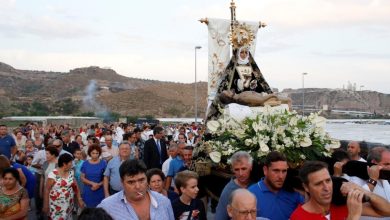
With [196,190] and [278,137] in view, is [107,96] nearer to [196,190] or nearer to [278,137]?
[278,137]

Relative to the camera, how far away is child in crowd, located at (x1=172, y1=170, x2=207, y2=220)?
5391mm

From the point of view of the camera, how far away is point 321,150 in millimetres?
6516

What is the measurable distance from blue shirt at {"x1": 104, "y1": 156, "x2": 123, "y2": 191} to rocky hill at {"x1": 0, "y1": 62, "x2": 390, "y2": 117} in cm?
6954

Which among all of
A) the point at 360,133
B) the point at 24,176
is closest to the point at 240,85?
the point at 24,176

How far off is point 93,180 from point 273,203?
4.84 metres

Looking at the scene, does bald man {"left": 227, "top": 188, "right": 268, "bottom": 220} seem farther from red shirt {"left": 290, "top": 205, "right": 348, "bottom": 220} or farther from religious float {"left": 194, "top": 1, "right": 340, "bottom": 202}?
religious float {"left": 194, "top": 1, "right": 340, "bottom": 202}

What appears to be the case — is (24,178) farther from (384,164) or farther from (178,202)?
(384,164)

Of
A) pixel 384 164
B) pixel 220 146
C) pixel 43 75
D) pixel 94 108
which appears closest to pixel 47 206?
pixel 220 146

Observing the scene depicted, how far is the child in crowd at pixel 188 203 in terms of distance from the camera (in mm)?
5391

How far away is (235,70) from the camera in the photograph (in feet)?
36.9

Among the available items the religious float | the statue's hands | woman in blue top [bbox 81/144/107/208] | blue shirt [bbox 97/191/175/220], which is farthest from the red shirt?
the statue's hands

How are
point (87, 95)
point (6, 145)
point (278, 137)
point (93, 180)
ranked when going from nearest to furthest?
point (278, 137), point (93, 180), point (6, 145), point (87, 95)

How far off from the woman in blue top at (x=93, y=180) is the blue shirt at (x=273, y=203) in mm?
4596

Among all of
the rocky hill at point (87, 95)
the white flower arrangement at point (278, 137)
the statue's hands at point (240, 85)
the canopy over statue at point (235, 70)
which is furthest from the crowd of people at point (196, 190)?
the rocky hill at point (87, 95)
